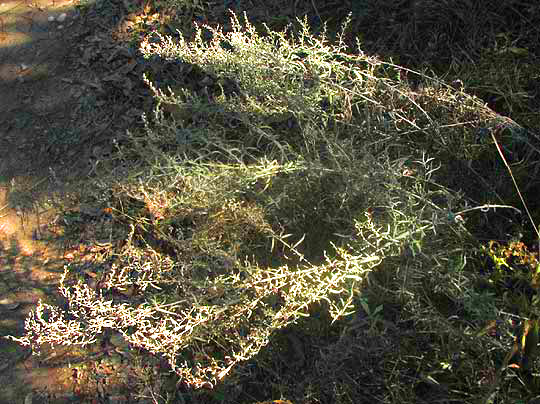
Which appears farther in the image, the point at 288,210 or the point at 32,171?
the point at 32,171

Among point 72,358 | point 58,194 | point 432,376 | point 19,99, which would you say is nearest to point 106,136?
point 58,194

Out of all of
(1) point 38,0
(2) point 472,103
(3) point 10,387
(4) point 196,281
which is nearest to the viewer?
(4) point 196,281

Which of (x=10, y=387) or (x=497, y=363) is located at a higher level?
(x=497, y=363)

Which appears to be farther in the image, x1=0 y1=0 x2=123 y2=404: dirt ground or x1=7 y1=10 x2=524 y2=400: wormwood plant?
x1=0 y1=0 x2=123 y2=404: dirt ground

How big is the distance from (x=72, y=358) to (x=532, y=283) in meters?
1.86

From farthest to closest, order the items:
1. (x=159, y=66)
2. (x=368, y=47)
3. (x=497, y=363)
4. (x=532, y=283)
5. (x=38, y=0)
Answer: (x=38, y=0) < (x=159, y=66) < (x=368, y=47) < (x=497, y=363) < (x=532, y=283)

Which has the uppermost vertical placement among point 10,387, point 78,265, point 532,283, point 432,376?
point 532,283

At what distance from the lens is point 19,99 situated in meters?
3.87

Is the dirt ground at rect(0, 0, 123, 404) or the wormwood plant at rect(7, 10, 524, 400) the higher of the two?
the wormwood plant at rect(7, 10, 524, 400)

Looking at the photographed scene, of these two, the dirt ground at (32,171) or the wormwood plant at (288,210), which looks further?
the dirt ground at (32,171)

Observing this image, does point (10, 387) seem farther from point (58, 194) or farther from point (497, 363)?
point (497, 363)

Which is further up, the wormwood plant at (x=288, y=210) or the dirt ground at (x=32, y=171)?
the wormwood plant at (x=288, y=210)

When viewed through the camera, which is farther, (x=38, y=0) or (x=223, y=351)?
(x=38, y=0)

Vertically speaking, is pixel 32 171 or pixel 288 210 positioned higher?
pixel 288 210
